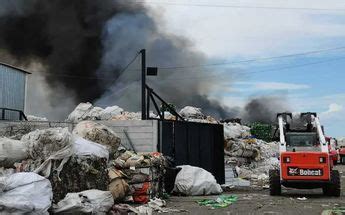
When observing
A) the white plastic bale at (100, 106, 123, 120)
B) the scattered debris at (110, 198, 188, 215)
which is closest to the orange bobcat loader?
the scattered debris at (110, 198, 188, 215)

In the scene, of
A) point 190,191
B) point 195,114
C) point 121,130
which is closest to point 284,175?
point 190,191

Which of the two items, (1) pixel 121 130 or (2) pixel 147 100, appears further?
(2) pixel 147 100

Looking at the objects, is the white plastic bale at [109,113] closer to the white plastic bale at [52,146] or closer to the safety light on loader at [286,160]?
the safety light on loader at [286,160]

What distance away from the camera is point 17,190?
22.9ft

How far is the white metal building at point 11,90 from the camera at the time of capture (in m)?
20.4

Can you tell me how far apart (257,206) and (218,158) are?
24.3 ft

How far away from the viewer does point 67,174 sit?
8.76 m

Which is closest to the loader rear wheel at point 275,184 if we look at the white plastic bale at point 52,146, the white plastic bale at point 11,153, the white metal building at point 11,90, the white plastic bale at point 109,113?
the white plastic bale at point 52,146

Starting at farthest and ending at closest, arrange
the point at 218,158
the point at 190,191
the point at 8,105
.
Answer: the point at 8,105
the point at 218,158
the point at 190,191

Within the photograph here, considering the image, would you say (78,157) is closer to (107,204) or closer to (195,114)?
(107,204)

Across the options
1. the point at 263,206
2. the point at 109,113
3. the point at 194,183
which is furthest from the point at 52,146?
the point at 109,113

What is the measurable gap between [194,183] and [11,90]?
36.5 ft

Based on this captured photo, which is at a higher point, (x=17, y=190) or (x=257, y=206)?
(x=17, y=190)

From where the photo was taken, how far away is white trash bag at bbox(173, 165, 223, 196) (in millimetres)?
Answer: 13336
